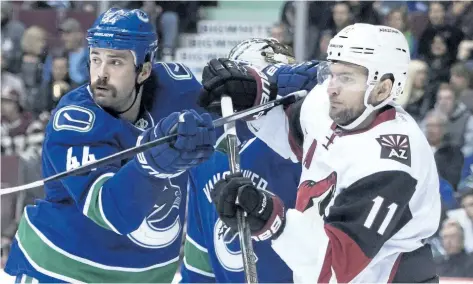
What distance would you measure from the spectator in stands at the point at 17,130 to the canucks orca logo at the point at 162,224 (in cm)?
280

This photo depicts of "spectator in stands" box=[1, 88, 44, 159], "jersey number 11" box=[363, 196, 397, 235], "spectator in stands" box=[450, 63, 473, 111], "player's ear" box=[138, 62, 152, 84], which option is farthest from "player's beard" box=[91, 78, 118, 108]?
"spectator in stands" box=[1, 88, 44, 159]

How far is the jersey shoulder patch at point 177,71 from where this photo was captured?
307 centimetres

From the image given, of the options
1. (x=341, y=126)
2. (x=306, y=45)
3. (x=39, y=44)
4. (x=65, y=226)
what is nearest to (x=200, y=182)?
(x=65, y=226)

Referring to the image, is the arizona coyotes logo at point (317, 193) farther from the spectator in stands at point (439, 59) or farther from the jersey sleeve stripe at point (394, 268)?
the spectator in stands at point (439, 59)

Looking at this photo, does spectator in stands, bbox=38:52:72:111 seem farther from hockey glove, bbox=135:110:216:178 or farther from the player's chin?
hockey glove, bbox=135:110:216:178

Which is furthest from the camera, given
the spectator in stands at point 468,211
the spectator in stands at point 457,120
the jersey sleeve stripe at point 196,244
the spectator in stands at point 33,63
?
the spectator in stands at point 33,63

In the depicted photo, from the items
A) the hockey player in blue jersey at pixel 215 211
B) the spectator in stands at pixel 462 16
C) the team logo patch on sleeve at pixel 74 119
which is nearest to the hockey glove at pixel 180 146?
the team logo patch on sleeve at pixel 74 119

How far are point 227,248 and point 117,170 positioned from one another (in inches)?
24.4

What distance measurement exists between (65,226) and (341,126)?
826mm

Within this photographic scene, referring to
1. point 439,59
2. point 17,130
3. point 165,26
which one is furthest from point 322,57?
point 17,130

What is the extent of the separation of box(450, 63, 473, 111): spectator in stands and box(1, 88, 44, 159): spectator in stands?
2.13m

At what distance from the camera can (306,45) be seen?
18.7 feet

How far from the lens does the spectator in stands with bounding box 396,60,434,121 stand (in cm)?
528

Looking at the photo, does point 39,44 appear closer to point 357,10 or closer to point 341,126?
point 357,10
